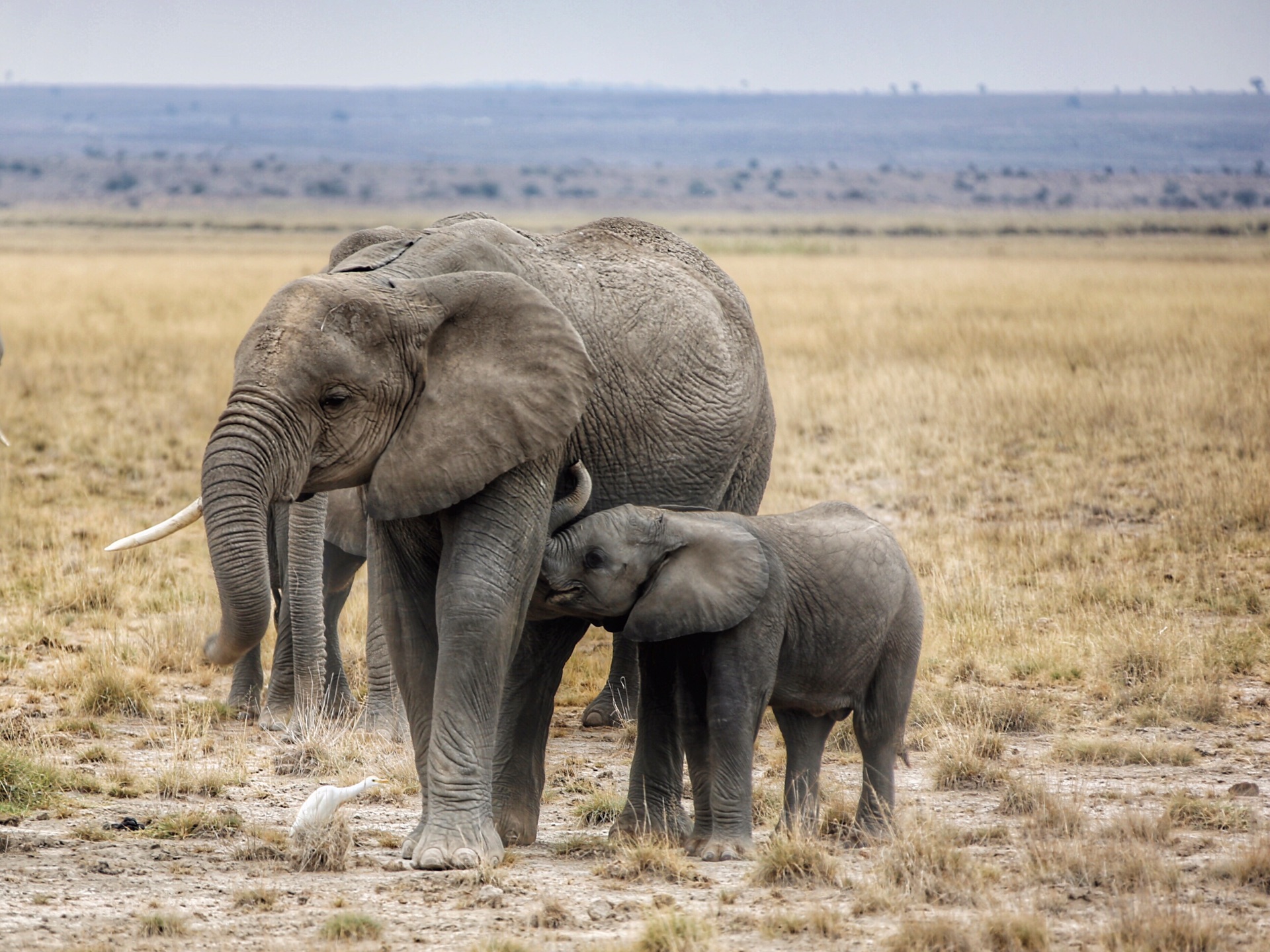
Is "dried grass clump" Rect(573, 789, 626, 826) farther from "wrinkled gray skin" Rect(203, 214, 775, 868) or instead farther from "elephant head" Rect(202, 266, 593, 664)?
"elephant head" Rect(202, 266, 593, 664)

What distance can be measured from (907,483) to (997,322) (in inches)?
511

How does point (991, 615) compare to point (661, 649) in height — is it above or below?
below

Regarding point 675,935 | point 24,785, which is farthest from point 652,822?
point 24,785

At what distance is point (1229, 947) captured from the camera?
538 cm

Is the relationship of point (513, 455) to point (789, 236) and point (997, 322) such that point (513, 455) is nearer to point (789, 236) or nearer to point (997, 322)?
point (997, 322)

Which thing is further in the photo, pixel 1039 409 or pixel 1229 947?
pixel 1039 409

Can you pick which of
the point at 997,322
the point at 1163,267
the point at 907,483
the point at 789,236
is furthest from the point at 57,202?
the point at 907,483

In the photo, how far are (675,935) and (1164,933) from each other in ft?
5.04

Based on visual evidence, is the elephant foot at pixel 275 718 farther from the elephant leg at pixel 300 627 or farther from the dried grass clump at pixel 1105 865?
the dried grass clump at pixel 1105 865

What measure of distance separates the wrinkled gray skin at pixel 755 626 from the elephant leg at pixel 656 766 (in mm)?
25

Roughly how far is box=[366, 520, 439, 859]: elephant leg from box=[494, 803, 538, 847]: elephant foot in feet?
1.50

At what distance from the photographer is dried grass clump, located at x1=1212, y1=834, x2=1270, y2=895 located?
606 centimetres

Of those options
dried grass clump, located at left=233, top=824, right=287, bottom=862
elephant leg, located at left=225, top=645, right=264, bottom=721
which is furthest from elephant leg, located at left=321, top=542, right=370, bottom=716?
dried grass clump, located at left=233, top=824, right=287, bottom=862

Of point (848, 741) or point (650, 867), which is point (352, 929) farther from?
point (848, 741)
